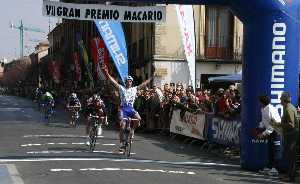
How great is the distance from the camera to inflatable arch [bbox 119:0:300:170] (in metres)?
13.5

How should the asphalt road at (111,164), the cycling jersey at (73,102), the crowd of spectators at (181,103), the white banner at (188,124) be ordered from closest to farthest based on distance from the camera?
1. the asphalt road at (111,164)
2. the crowd of spectators at (181,103)
3. the white banner at (188,124)
4. the cycling jersey at (73,102)

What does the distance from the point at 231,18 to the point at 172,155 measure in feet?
71.4

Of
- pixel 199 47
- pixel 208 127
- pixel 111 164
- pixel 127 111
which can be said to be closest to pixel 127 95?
pixel 127 111

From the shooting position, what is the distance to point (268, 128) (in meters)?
13.3

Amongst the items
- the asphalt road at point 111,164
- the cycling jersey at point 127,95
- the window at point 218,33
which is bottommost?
the asphalt road at point 111,164

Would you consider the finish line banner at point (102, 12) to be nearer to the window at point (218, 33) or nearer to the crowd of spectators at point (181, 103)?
the crowd of spectators at point (181, 103)

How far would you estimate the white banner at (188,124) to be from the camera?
776 inches

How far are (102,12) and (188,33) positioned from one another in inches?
350

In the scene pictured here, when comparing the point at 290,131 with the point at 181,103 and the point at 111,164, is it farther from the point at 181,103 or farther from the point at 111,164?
the point at 181,103

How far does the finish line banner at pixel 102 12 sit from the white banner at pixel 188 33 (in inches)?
309

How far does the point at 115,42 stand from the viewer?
25.5 m

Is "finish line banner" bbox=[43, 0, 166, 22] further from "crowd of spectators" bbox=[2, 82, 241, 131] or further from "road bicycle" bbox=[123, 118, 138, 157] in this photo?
"crowd of spectators" bbox=[2, 82, 241, 131]

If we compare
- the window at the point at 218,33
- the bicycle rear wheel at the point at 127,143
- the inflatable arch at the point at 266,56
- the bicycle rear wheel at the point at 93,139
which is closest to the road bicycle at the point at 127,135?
the bicycle rear wheel at the point at 127,143

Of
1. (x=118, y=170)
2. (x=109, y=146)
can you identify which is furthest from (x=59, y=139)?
(x=118, y=170)
